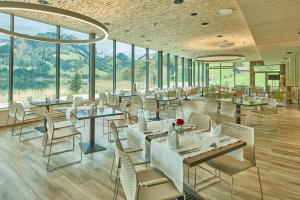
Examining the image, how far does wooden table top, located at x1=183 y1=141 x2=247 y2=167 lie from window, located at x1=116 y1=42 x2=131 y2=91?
9083 millimetres

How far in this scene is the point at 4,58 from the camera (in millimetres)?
6805

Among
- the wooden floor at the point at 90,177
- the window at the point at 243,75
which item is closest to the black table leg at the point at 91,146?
the wooden floor at the point at 90,177

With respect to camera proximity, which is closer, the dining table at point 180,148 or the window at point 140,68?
the dining table at point 180,148

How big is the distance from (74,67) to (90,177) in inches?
260

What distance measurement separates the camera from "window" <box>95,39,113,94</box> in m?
9.77

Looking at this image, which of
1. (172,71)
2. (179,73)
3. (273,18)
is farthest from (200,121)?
(179,73)

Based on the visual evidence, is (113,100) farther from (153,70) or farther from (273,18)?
(153,70)

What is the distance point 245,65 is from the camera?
2248 centimetres

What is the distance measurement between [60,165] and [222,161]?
271 cm

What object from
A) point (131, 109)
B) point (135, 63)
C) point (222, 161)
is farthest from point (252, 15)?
point (135, 63)

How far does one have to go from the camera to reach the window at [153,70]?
1302 centimetres

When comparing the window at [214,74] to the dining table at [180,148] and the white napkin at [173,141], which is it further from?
the white napkin at [173,141]

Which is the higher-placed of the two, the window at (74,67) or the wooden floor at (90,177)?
the window at (74,67)

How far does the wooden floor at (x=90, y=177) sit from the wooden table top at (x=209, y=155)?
0.88 meters
